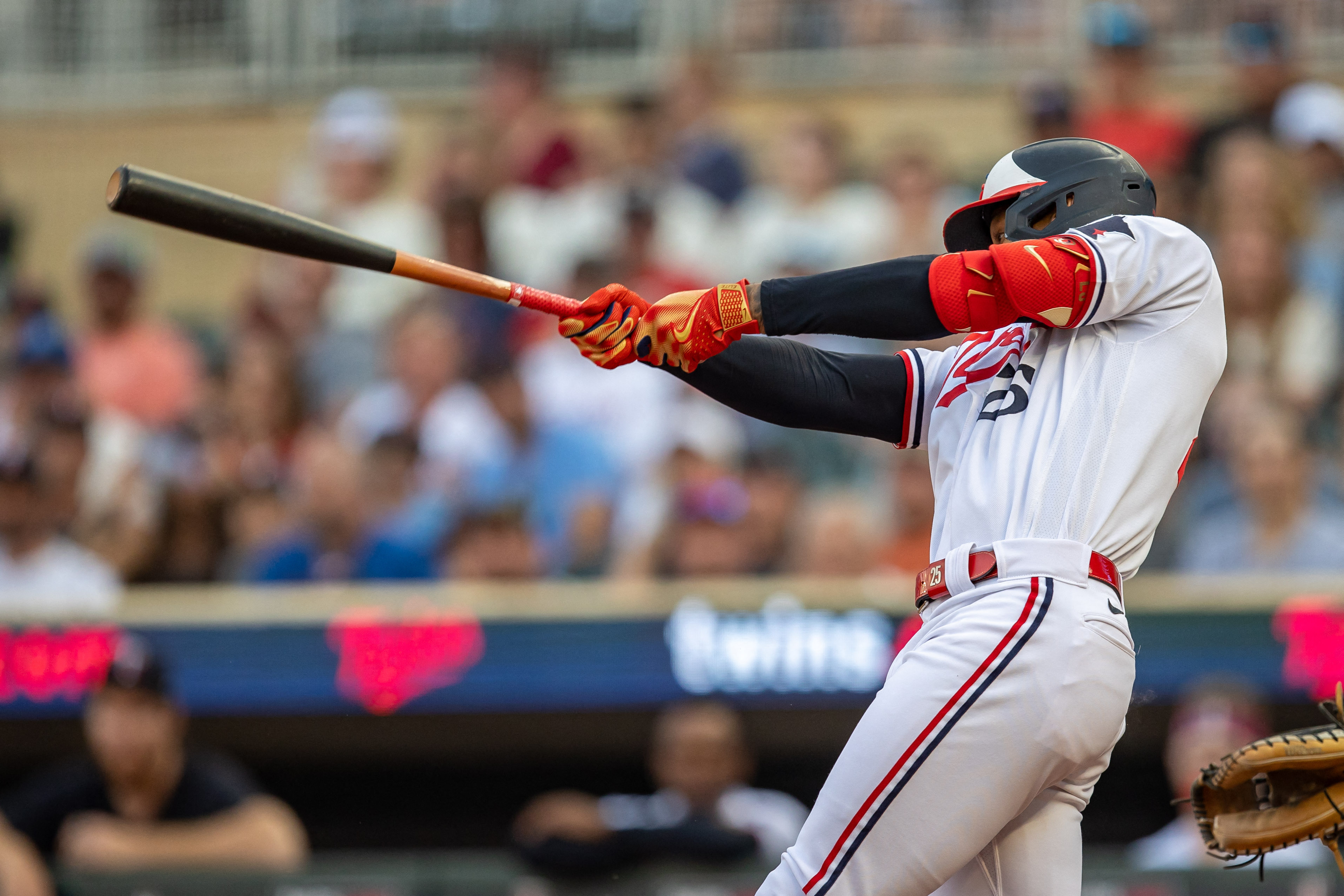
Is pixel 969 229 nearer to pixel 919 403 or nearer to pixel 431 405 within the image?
pixel 919 403

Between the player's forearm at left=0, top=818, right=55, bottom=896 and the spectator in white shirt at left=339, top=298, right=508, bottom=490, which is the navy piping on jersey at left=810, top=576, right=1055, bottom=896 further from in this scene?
the spectator in white shirt at left=339, top=298, right=508, bottom=490

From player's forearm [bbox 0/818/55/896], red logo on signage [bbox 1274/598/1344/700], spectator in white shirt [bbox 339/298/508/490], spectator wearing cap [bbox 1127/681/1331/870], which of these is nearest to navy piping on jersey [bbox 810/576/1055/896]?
spectator wearing cap [bbox 1127/681/1331/870]

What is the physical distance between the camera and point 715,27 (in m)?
8.67

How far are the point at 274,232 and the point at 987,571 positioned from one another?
130cm

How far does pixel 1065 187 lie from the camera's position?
2.67 meters

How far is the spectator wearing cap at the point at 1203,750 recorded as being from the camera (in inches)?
190

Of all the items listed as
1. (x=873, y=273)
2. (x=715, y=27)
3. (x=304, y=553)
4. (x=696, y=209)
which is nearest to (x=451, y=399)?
(x=304, y=553)

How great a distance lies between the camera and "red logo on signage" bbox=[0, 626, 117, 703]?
5695 mm

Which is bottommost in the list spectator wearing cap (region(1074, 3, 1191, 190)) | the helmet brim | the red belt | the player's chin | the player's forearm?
the player's forearm

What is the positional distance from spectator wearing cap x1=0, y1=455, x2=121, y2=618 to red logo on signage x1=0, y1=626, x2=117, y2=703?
0.51 meters

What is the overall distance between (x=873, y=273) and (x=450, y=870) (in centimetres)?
343

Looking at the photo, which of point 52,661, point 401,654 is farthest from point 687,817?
point 52,661

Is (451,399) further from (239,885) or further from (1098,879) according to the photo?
(1098,879)

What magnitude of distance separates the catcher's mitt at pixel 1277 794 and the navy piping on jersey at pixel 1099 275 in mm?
859
